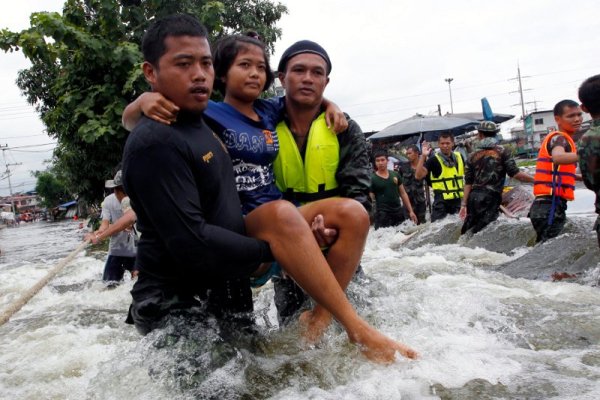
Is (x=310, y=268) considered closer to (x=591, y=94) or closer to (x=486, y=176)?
(x=591, y=94)

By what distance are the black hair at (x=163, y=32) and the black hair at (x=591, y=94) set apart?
10.2 feet

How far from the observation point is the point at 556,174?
598 cm

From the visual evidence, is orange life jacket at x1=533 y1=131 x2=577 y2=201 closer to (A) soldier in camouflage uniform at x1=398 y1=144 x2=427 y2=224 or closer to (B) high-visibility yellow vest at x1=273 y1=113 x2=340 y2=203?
(B) high-visibility yellow vest at x1=273 y1=113 x2=340 y2=203

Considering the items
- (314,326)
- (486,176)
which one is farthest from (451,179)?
(314,326)

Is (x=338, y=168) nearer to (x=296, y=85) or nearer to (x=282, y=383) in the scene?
(x=296, y=85)

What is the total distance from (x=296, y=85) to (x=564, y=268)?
383 centimetres

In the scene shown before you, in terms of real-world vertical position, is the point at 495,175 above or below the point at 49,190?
below

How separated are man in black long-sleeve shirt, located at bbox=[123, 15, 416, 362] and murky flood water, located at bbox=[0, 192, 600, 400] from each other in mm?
174

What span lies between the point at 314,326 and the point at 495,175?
17.7 feet

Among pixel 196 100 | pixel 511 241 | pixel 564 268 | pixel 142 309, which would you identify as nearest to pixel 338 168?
pixel 196 100

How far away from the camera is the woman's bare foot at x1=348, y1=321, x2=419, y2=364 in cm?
240

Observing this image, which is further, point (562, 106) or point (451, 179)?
point (451, 179)

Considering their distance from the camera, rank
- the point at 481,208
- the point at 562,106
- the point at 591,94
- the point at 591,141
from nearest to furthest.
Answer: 1. the point at 591,141
2. the point at 591,94
3. the point at 562,106
4. the point at 481,208

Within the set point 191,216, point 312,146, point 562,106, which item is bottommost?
point 191,216
